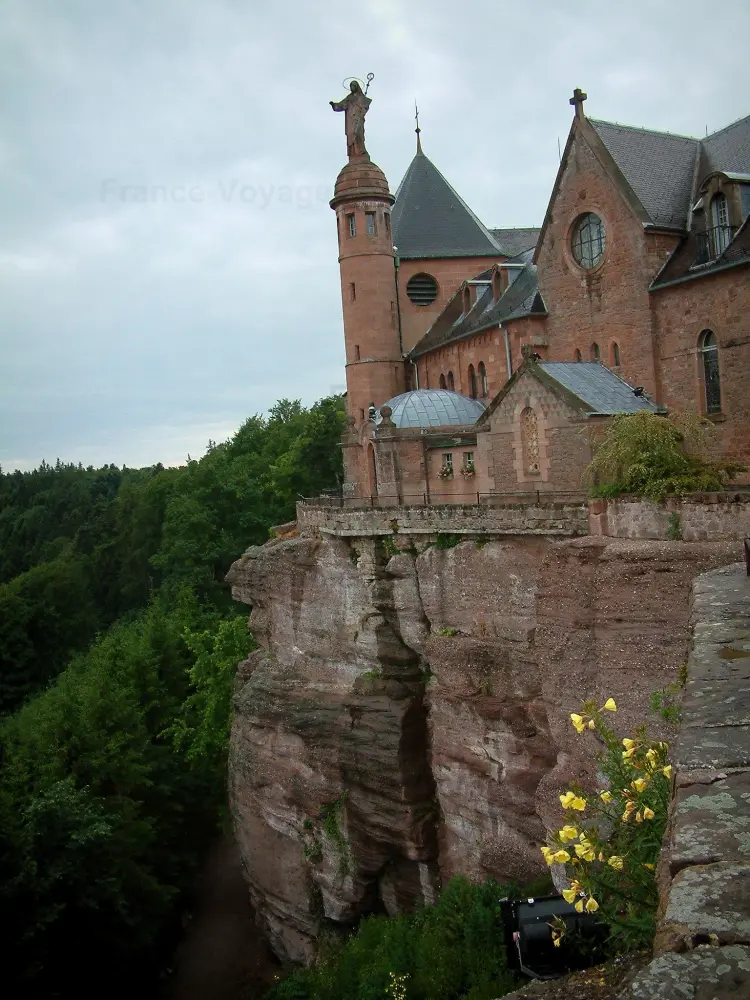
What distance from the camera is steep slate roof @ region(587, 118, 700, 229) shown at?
2694 centimetres

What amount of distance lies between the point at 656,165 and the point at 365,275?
49.4 ft

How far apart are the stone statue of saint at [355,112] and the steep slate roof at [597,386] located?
1832 centimetres

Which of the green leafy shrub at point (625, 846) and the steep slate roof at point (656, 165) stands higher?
the steep slate roof at point (656, 165)

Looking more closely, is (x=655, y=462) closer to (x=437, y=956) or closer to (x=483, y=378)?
(x=437, y=956)

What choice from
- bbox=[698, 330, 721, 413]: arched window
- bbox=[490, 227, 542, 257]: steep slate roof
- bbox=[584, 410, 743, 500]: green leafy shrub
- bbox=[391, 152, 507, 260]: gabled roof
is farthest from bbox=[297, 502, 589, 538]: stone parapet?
bbox=[490, 227, 542, 257]: steep slate roof

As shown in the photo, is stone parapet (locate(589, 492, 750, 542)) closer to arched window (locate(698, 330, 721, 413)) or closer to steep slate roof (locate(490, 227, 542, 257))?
arched window (locate(698, 330, 721, 413))

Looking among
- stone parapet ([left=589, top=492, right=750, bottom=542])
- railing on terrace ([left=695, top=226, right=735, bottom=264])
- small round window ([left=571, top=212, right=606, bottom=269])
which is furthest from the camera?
small round window ([left=571, top=212, right=606, bottom=269])

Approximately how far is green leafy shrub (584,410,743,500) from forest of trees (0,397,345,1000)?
16.2m

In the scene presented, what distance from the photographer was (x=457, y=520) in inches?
887

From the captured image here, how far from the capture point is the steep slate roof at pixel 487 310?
31.7 metres

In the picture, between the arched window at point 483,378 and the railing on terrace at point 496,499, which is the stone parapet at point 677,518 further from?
the arched window at point 483,378

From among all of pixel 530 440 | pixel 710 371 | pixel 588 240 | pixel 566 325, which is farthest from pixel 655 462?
pixel 588 240

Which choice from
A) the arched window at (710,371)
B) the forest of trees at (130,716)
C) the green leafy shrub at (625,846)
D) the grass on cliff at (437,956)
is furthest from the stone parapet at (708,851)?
the forest of trees at (130,716)

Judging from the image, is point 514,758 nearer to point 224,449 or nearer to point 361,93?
point 361,93
